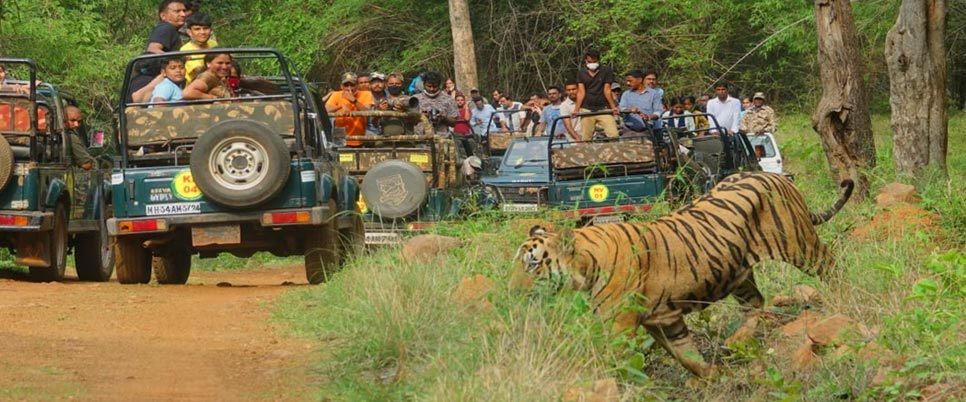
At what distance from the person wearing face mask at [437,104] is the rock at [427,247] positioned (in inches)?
296

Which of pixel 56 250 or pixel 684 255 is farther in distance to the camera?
pixel 56 250

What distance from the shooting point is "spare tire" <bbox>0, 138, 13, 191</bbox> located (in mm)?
14250

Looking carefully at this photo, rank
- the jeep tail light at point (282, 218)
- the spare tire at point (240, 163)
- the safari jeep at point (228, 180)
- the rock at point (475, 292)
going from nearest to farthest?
the rock at point (475, 292) → the spare tire at point (240, 163) → the safari jeep at point (228, 180) → the jeep tail light at point (282, 218)

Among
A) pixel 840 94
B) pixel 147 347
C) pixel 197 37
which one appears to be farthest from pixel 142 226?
pixel 840 94

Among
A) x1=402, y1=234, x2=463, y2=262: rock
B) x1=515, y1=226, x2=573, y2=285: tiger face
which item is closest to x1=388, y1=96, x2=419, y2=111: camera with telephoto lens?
x1=402, y1=234, x2=463, y2=262: rock

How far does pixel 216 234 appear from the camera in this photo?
44.0 feet

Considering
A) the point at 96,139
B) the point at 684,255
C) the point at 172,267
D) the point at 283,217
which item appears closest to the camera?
the point at 684,255

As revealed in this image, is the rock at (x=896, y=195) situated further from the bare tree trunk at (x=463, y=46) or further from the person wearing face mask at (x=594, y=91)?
the bare tree trunk at (x=463, y=46)

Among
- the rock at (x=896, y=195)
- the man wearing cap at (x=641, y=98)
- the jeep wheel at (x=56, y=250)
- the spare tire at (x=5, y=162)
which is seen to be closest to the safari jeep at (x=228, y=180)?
the spare tire at (x=5, y=162)

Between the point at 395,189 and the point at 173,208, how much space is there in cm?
267

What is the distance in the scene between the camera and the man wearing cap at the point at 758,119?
2528 cm

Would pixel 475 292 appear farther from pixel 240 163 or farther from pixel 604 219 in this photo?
pixel 604 219

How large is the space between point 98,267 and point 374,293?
27.5ft

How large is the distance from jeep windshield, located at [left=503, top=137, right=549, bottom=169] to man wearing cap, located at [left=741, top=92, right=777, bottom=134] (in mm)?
7404
